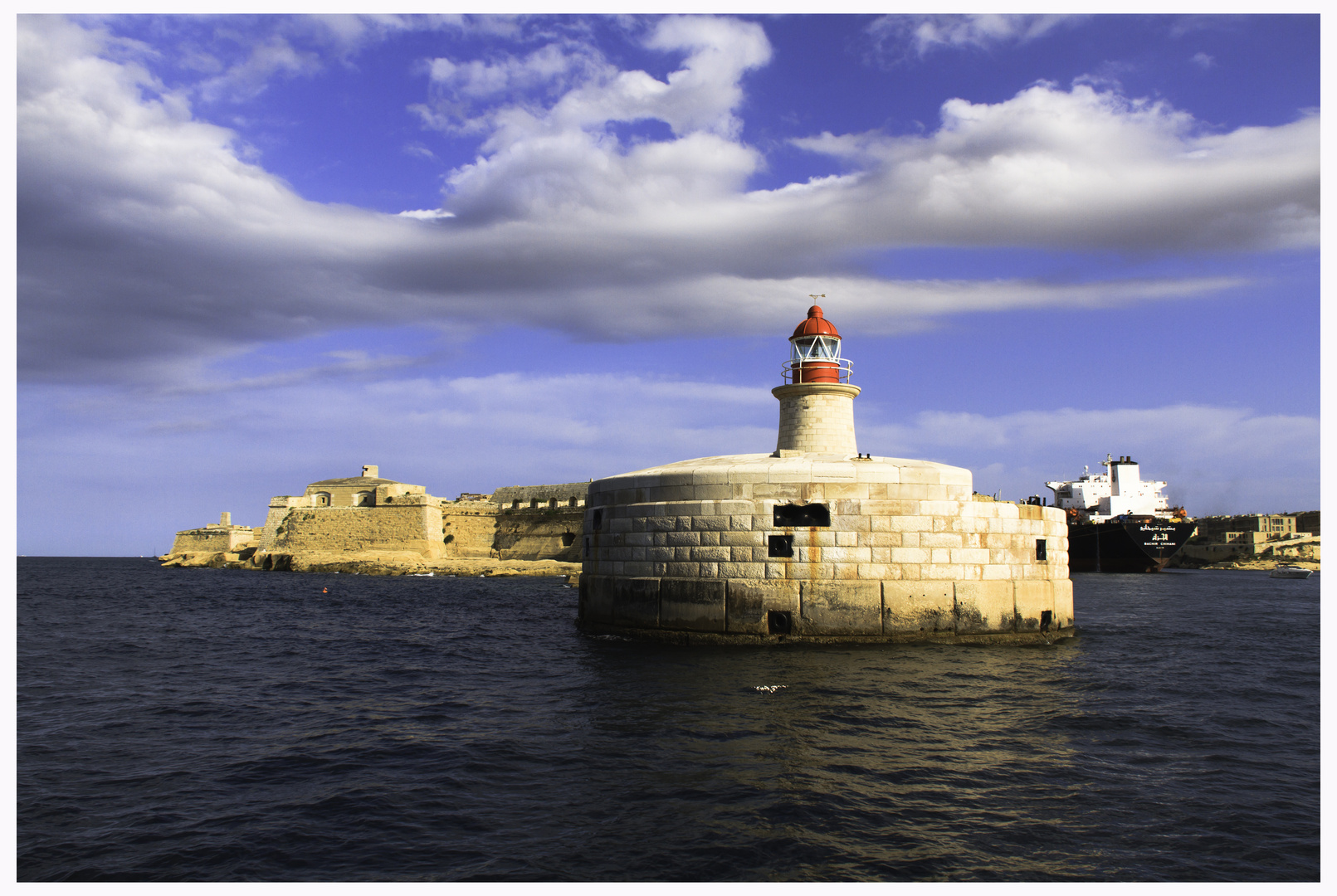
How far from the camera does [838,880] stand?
541 cm

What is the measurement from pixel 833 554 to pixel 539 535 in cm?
4394

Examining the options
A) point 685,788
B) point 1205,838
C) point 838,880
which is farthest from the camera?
point 685,788

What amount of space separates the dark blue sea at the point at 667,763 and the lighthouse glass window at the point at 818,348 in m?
8.71

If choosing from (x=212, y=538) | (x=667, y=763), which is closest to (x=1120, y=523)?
(x=667, y=763)

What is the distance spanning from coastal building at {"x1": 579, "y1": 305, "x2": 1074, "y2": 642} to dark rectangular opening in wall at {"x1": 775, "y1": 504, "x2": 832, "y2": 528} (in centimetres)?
2

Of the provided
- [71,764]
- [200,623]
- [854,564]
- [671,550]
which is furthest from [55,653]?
[854,564]

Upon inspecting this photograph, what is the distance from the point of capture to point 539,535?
184ft

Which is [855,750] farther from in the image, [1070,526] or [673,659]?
[1070,526]

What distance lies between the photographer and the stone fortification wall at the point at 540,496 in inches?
2296

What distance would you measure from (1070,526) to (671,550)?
52211mm

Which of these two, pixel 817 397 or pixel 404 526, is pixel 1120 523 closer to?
pixel 817 397

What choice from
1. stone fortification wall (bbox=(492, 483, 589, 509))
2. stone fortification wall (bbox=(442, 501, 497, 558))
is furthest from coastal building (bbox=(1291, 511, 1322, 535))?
stone fortification wall (bbox=(442, 501, 497, 558))

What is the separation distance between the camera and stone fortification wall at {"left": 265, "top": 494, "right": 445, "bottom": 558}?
54.8 m

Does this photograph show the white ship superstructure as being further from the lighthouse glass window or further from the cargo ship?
the lighthouse glass window
